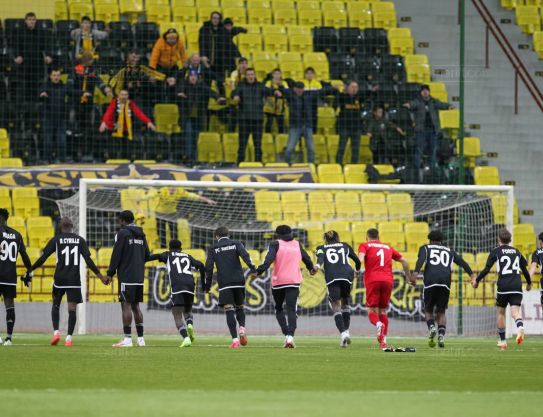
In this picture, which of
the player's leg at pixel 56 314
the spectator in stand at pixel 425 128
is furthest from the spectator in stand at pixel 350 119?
the player's leg at pixel 56 314

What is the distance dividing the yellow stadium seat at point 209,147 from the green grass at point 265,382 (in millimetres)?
10032

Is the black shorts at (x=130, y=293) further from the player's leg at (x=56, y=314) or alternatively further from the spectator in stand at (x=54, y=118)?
the spectator in stand at (x=54, y=118)

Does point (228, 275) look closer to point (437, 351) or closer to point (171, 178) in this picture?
point (437, 351)

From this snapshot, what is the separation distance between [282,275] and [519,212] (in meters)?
11.2

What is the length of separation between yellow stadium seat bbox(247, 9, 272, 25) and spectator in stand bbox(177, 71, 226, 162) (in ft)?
14.9

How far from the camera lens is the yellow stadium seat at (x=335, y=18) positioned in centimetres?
3203

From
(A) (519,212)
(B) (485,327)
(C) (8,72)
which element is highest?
(C) (8,72)

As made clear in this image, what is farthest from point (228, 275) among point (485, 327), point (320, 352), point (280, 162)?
point (280, 162)

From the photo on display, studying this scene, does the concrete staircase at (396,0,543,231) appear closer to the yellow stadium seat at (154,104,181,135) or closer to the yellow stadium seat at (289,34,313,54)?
the yellow stadium seat at (289,34,313,54)

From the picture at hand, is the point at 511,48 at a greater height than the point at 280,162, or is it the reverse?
the point at 511,48

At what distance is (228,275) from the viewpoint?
62.2 feet

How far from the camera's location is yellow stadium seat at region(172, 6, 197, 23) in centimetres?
3125

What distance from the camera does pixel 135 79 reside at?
27.6m

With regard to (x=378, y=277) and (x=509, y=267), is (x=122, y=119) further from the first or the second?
(x=509, y=267)
